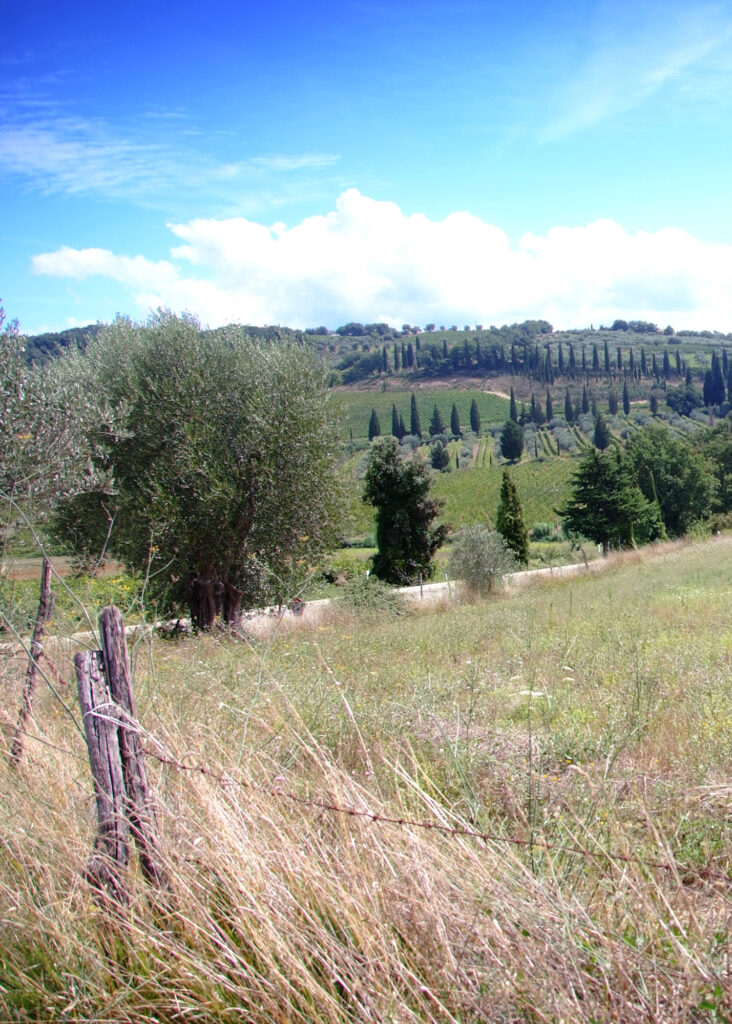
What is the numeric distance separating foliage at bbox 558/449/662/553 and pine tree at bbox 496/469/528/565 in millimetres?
4997

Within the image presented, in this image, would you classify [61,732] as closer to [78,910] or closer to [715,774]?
[78,910]

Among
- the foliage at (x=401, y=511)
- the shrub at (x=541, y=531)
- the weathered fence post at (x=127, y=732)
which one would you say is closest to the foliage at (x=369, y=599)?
the weathered fence post at (x=127, y=732)

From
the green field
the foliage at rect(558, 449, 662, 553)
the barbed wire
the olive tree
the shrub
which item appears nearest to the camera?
the barbed wire

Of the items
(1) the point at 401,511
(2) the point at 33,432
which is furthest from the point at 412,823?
(1) the point at 401,511

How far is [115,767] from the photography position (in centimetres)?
257

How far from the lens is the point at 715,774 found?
363cm

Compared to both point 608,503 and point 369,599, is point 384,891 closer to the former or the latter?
point 369,599

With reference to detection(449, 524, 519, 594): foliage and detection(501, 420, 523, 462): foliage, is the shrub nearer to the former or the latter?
detection(449, 524, 519, 594): foliage

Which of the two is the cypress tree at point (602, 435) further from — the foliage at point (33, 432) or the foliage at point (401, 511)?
the foliage at point (33, 432)

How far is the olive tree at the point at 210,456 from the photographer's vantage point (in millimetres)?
14078

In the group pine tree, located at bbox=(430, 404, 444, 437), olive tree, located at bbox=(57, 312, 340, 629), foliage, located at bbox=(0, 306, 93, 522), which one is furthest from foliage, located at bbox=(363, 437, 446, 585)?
pine tree, located at bbox=(430, 404, 444, 437)

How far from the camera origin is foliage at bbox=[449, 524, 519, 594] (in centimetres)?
2794

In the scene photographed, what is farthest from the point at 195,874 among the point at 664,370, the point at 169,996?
the point at 664,370

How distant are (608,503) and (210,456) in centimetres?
3502
